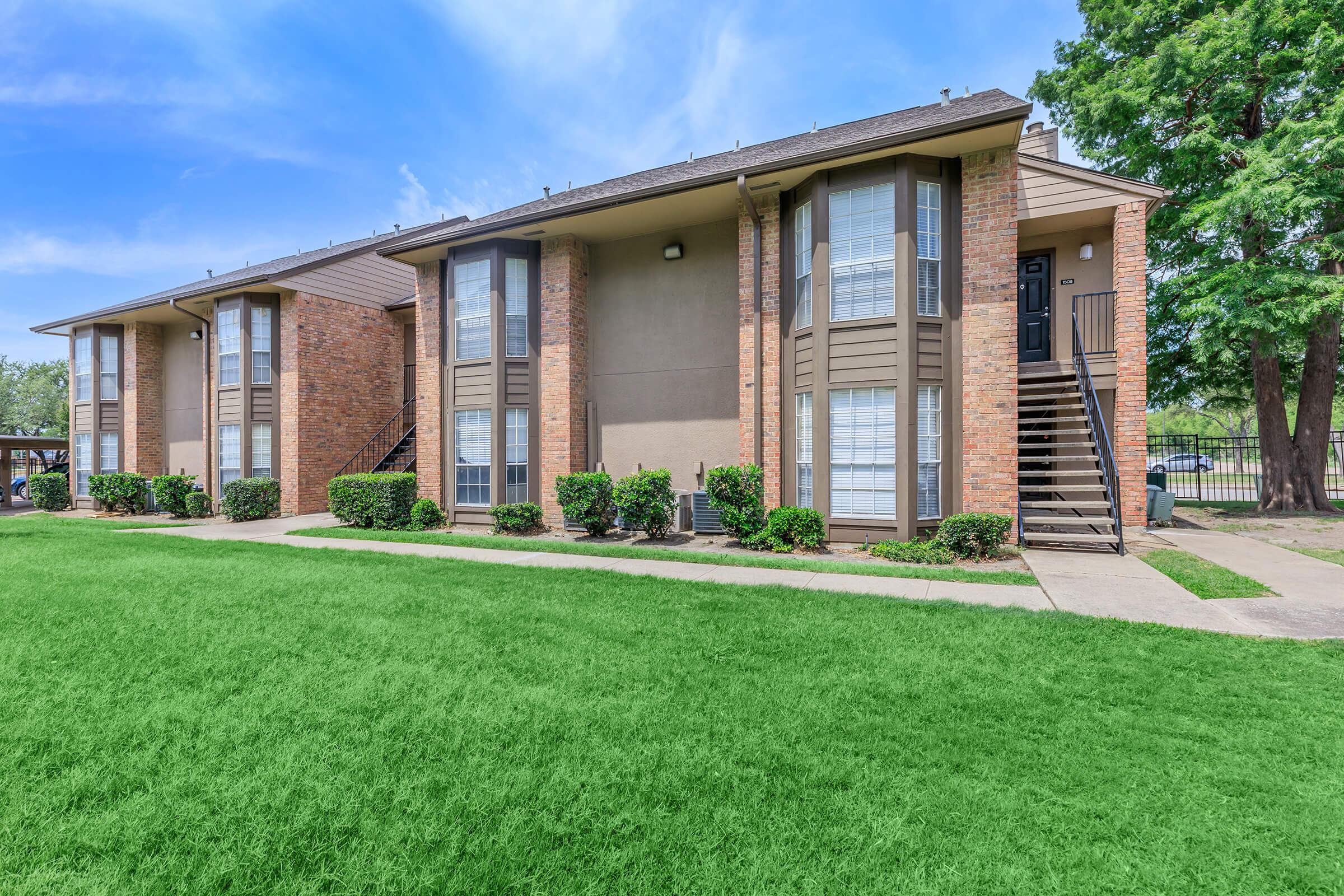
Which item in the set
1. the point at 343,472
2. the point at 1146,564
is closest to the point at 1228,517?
the point at 1146,564

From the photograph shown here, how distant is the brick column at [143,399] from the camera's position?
1681 centimetres

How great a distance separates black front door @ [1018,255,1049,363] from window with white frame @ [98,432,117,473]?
24.3 metres

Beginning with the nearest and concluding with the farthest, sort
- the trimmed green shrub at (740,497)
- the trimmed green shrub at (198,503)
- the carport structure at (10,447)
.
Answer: the trimmed green shrub at (740,497)
the trimmed green shrub at (198,503)
the carport structure at (10,447)

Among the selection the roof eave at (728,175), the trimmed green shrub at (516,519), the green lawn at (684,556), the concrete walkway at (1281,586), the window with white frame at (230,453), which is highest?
the roof eave at (728,175)

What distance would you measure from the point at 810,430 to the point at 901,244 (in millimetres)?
2972

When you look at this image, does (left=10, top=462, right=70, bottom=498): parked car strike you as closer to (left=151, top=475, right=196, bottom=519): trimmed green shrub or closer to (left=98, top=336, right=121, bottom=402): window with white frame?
(left=98, top=336, right=121, bottom=402): window with white frame

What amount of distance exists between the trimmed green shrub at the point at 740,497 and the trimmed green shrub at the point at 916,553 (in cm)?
181

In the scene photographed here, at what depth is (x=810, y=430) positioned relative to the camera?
8.88 m

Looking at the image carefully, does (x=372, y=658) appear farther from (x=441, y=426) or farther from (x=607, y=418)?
(x=441, y=426)

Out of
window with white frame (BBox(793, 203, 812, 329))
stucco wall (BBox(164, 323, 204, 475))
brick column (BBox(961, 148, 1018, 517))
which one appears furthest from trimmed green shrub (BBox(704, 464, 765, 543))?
stucco wall (BBox(164, 323, 204, 475))

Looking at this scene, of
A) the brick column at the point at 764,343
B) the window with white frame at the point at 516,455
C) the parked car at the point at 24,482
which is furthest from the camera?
the parked car at the point at 24,482

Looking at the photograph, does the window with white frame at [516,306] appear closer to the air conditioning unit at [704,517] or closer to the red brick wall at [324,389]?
the air conditioning unit at [704,517]

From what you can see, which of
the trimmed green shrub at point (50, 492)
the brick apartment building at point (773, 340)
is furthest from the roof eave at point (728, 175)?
the trimmed green shrub at point (50, 492)

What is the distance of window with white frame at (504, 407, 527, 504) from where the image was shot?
11.3m
